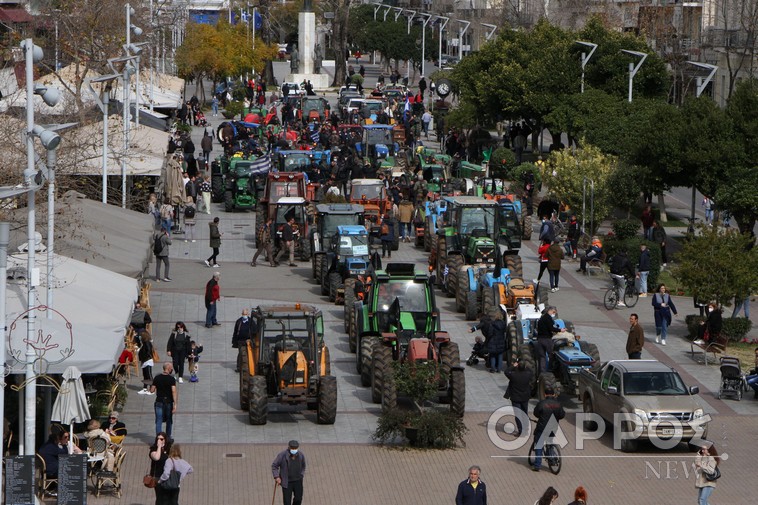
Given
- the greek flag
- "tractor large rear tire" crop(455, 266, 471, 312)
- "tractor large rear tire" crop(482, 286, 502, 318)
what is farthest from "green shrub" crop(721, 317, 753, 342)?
the greek flag

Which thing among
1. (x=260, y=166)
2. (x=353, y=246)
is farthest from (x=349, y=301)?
(x=260, y=166)

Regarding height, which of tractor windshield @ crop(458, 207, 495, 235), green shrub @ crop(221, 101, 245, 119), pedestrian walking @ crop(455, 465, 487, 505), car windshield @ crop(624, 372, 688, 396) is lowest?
pedestrian walking @ crop(455, 465, 487, 505)

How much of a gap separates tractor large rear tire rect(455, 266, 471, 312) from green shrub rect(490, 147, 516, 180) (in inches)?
882

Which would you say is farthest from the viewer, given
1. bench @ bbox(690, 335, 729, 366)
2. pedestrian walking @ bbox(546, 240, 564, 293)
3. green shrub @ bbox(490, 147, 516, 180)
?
green shrub @ bbox(490, 147, 516, 180)

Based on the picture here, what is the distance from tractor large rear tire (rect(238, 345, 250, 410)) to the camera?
944 inches

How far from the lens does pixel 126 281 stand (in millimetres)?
26047

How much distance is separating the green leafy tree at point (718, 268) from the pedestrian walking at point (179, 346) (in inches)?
442

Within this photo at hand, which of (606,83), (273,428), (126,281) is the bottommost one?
(273,428)

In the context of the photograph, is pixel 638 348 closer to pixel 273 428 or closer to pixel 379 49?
pixel 273 428

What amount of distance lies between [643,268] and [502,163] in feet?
66.5

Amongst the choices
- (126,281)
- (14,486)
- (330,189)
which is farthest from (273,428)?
(330,189)

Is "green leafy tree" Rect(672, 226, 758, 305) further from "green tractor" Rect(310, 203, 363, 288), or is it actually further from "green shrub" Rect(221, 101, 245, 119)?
"green shrub" Rect(221, 101, 245, 119)

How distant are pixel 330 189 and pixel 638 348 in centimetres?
1855

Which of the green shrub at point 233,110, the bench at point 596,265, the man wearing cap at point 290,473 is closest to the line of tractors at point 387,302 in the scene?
the bench at point 596,265
